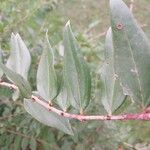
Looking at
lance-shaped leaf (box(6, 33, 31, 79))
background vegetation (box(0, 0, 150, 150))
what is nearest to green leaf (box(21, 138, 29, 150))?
background vegetation (box(0, 0, 150, 150))

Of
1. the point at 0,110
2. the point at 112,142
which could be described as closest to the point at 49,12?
the point at 0,110

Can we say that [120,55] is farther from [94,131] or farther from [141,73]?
[94,131]

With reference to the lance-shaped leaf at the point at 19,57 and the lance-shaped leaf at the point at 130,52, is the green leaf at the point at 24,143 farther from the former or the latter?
the lance-shaped leaf at the point at 130,52

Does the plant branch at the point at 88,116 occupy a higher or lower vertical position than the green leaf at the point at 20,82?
lower

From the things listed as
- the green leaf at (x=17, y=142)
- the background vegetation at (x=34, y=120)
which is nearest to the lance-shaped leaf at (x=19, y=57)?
the background vegetation at (x=34, y=120)

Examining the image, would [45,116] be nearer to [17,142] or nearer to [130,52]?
[130,52]
